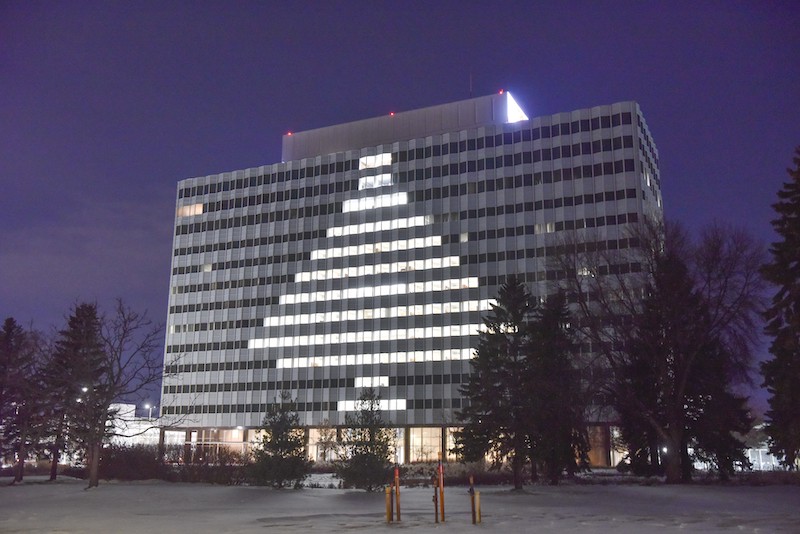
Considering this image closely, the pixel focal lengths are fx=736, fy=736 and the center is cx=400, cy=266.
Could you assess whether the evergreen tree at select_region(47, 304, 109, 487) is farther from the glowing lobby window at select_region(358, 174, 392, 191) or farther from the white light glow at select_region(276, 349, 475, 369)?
the glowing lobby window at select_region(358, 174, 392, 191)

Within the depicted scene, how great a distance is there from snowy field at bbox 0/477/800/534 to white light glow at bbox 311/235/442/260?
80.1 metres

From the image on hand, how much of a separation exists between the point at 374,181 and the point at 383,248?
1182 centimetres

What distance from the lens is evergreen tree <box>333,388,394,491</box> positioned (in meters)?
39.2

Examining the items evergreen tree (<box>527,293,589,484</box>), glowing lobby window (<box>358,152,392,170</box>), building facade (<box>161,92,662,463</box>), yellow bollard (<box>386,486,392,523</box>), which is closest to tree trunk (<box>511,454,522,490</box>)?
evergreen tree (<box>527,293,589,484</box>)

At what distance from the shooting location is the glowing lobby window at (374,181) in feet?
399

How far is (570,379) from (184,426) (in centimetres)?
9370

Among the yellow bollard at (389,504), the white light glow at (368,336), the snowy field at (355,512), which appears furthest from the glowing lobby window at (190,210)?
the yellow bollard at (389,504)

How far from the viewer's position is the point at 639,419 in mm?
53656

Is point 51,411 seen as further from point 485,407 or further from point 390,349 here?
point 390,349

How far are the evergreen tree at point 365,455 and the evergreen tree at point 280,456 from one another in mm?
2310

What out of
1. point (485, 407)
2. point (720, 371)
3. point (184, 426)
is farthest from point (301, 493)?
point (184, 426)

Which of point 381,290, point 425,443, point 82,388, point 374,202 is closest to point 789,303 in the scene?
point 82,388

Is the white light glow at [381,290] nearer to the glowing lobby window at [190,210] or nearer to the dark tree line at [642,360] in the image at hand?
the glowing lobby window at [190,210]

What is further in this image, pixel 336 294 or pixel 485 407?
pixel 336 294
